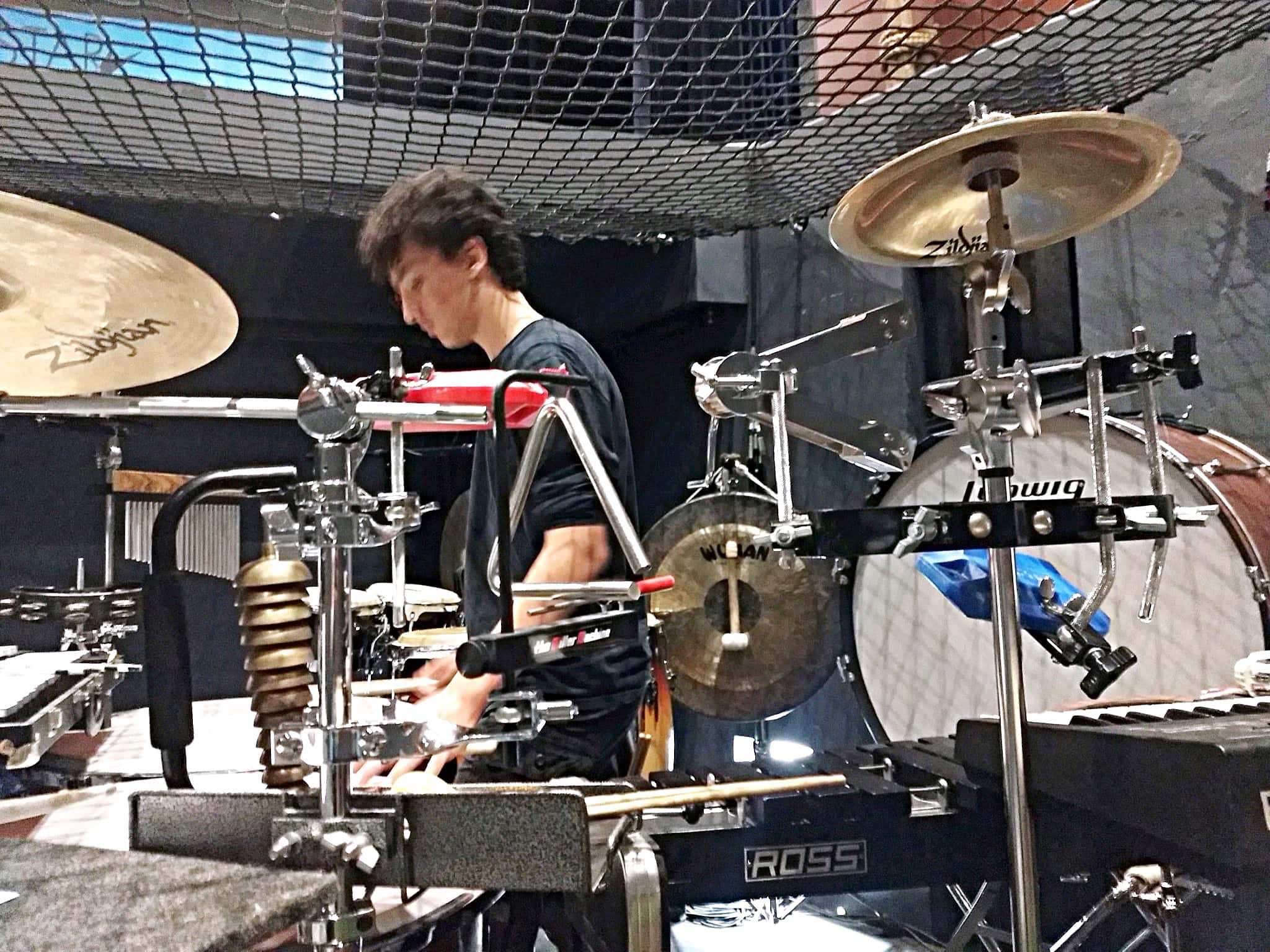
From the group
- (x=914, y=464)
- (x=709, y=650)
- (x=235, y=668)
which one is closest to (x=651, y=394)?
(x=709, y=650)

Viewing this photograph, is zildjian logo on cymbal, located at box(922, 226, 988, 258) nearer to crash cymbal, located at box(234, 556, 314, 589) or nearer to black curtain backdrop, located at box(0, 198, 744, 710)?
crash cymbal, located at box(234, 556, 314, 589)

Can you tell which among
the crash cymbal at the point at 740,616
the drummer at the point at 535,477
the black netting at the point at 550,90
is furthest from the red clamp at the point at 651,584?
the crash cymbal at the point at 740,616

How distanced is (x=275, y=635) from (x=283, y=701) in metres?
0.07

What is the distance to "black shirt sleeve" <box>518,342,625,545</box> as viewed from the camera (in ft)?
4.39

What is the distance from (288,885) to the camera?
30.6 inches

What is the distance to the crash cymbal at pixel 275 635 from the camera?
916mm

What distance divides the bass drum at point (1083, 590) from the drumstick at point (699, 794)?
466mm

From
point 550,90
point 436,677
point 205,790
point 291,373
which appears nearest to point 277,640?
point 205,790

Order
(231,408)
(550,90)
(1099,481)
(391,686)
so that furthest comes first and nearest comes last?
(550,90)
(391,686)
(1099,481)
(231,408)

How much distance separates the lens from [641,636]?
1316 mm

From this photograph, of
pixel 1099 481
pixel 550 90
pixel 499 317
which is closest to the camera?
pixel 1099 481

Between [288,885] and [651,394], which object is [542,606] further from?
[651,394]

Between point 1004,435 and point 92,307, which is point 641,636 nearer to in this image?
point 1004,435

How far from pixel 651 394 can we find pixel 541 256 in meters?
0.66
